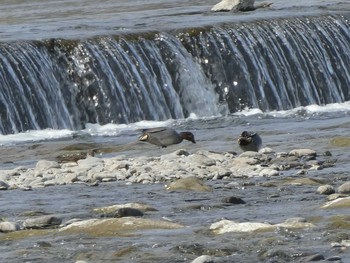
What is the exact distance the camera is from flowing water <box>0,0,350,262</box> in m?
18.4

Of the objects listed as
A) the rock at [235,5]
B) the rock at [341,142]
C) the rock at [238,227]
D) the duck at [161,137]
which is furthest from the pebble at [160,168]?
the rock at [235,5]

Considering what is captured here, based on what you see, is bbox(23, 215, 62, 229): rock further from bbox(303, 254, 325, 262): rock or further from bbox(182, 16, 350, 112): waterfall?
bbox(182, 16, 350, 112): waterfall

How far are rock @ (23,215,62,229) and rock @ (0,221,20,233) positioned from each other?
121 mm

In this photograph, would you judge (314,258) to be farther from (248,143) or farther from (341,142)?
(341,142)

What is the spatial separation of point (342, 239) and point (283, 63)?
15.3 m

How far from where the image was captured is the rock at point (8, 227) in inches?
424

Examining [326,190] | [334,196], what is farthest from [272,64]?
[334,196]

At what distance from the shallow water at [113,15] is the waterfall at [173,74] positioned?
0.87 meters

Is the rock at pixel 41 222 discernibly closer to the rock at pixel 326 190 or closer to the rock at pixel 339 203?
the rock at pixel 339 203

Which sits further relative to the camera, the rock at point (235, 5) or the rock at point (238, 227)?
the rock at point (235, 5)

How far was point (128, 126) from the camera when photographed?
71.4ft

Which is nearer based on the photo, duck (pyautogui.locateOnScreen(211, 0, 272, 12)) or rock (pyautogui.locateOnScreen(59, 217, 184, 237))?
rock (pyautogui.locateOnScreen(59, 217, 184, 237))

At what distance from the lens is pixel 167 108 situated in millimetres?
22844

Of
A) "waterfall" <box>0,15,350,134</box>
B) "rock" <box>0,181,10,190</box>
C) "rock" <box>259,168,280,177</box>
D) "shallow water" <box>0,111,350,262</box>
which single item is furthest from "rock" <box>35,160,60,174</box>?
"waterfall" <box>0,15,350,134</box>
